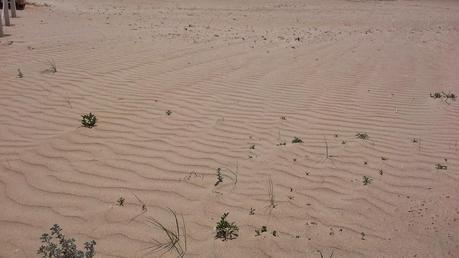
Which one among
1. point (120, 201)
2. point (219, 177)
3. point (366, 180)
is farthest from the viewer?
point (366, 180)

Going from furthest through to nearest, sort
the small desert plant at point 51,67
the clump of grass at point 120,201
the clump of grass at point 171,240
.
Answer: the small desert plant at point 51,67 < the clump of grass at point 120,201 < the clump of grass at point 171,240

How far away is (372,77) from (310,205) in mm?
5468

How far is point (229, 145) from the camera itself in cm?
526

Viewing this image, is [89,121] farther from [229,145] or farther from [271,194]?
[271,194]

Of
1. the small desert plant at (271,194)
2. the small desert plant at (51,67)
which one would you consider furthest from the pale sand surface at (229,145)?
the small desert plant at (51,67)

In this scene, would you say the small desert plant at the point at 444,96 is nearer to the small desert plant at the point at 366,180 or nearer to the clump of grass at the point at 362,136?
the clump of grass at the point at 362,136

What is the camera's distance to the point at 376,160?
4984 millimetres

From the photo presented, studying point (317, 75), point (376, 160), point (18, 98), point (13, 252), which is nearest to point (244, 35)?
point (317, 75)

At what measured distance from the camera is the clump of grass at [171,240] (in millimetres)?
3326

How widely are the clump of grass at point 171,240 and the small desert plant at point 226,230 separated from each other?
0.88ft

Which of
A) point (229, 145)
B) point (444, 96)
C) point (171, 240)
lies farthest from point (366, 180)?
point (444, 96)

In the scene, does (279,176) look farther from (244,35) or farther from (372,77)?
(244,35)

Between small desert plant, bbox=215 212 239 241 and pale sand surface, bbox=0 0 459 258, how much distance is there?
63 millimetres

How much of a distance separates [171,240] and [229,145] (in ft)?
6.66
